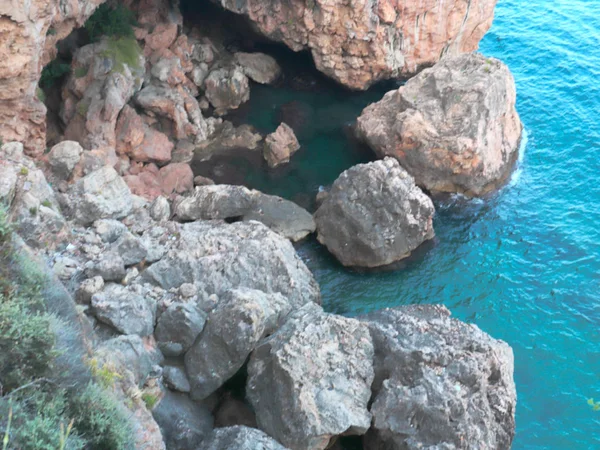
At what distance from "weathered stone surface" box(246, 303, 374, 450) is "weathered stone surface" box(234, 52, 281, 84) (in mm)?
21139

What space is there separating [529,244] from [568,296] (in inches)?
124

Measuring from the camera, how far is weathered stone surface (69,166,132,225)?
2027 cm

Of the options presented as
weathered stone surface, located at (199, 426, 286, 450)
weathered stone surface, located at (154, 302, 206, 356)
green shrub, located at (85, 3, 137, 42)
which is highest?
green shrub, located at (85, 3, 137, 42)

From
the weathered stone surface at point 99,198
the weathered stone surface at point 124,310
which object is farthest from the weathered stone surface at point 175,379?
the weathered stone surface at point 99,198

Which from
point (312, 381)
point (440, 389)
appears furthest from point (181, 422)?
point (440, 389)

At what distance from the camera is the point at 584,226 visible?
Answer: 27.0 m

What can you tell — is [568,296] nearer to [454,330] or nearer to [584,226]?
[584,226]

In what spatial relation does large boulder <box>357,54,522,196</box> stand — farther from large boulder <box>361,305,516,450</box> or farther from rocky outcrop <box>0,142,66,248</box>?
rocky outcrop <box>0,142,66,248</box>

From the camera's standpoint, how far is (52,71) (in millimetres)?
27328

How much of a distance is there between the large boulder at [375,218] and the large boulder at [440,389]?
21.7 feet

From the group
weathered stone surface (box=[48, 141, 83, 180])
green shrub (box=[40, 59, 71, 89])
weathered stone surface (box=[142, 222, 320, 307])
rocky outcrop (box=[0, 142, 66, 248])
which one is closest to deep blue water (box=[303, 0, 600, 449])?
weathered stone surface (box=[142, 222, 320, 307])

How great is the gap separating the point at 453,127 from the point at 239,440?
19232 millimetres

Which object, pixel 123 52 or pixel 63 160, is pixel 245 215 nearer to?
pixel 63 160

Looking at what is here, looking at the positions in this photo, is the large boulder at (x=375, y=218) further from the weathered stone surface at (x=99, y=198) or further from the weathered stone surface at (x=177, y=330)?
the weathered stone surface at (x=177, y=330)
